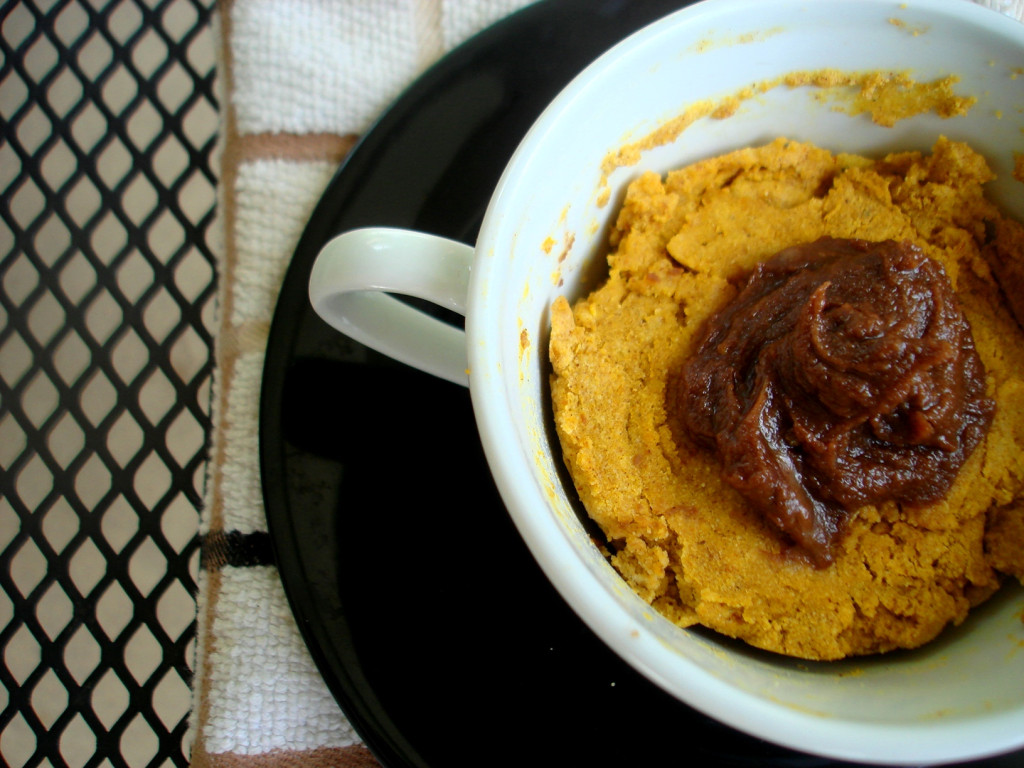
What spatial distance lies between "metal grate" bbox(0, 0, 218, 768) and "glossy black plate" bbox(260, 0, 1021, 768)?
318 millimetres

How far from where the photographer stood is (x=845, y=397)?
675 millimetres

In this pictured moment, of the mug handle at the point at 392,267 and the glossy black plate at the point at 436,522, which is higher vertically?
the mug handle at the point at 392,267

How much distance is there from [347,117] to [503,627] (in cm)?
71

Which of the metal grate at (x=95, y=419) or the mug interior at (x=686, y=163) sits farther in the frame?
the metal grate at (x=95, y=419)

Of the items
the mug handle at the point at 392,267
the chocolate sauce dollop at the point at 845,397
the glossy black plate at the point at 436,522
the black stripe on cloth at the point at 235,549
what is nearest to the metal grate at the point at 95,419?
the black stripe on cloth at the point at 235,549

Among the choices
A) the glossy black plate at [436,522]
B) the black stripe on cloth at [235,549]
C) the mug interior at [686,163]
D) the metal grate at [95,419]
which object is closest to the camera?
the mug interior at [686,163]

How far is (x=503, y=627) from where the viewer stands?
852 millimetres

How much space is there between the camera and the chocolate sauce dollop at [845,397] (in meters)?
0.68

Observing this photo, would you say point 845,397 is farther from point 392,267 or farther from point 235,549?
point 235,549

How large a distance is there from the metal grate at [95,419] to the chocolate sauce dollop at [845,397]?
0.81 metres

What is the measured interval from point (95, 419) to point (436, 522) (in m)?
1.12

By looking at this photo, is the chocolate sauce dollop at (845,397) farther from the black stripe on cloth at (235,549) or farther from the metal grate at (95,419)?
the metal grate at (95,419)

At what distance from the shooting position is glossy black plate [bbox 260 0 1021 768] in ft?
2.69

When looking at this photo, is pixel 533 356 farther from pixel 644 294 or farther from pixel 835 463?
pixel 835 463
